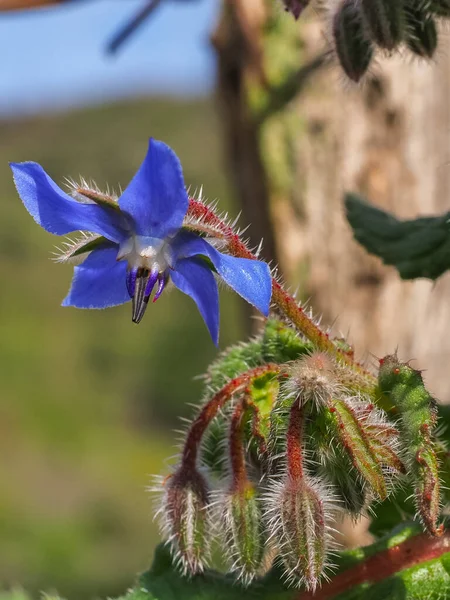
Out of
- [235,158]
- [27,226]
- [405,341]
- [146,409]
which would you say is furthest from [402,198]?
[27,226]

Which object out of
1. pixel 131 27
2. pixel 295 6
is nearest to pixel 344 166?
pixel 131 27

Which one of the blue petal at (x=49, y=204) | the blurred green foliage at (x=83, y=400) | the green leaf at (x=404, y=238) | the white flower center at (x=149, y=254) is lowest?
the white flower center at (x=149, y=254)

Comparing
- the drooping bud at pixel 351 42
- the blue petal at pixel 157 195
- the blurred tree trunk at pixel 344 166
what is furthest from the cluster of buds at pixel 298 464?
the blurred tree trunk at pixel 344 166

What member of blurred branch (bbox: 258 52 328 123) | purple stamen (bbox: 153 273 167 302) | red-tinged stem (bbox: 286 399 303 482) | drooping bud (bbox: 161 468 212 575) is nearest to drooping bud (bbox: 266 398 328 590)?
red-tinged stem (bbox: 286 399 303 482)

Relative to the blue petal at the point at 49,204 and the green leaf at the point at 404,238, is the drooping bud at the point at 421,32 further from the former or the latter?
the blue petal at the point at 49,204

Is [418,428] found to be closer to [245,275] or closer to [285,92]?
[245,275]

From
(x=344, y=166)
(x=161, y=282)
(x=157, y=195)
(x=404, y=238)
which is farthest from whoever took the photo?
(x=344, y=166)

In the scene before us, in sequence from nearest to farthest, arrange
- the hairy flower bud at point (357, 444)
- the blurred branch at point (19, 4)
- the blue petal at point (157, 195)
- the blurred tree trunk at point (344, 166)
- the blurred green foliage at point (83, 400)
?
the blue petal at point (157, 195)
the hairy flower bud at point (357, 444)
the blurred branch at point (19, 4)
the blurred tree trunk at point (344, 166)
the blurred green foliage at point (83, 400)
